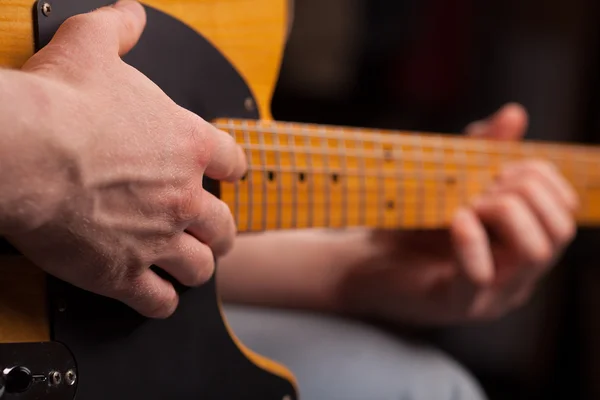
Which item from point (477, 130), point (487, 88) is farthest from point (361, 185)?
point (487, 88)

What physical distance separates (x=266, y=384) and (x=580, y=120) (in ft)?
4.32

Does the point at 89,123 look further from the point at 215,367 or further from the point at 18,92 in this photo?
the point at 215,367

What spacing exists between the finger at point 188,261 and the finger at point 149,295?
11 millimetres

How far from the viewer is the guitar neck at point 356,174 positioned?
604mm

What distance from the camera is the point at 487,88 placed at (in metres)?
1.52

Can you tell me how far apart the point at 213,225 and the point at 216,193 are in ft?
0.20

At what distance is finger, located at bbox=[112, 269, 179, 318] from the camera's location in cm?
46

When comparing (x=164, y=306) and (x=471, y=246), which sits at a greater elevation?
(x=164, y=306)

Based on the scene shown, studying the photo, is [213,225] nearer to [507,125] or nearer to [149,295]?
[149,295]

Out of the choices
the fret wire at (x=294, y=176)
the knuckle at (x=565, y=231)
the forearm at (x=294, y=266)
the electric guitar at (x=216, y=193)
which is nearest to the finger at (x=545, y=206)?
the knuckle at (x=565, y=231)

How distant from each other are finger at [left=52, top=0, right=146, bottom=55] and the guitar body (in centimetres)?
2

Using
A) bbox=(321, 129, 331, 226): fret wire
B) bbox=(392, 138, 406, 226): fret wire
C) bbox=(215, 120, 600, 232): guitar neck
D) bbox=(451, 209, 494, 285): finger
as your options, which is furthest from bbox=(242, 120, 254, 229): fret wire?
bbox=(451, 209, 494, 285): finger

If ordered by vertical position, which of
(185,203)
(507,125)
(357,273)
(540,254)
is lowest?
(357,273)

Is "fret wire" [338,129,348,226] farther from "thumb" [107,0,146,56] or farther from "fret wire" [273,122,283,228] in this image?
"thumb" [107,0,146,56]
